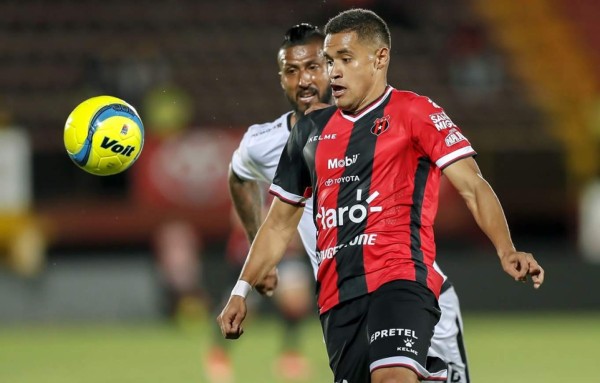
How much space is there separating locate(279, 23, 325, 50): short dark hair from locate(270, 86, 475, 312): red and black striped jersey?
1.00m

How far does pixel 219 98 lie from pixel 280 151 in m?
11.9

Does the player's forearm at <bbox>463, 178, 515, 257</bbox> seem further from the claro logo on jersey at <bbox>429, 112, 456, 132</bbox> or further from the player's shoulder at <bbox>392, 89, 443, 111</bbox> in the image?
the player's shoulder at <bbox>392, 89, 443, 111</bbox>

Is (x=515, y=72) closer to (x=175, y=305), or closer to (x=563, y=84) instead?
(x=563, y=84)

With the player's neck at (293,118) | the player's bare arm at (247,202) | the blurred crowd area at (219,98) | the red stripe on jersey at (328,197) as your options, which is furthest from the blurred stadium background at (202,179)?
the red stripe on jersey at (328,197)

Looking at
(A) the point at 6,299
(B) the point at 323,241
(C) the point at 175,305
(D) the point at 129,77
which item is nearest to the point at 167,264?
(C) the point at 175,305

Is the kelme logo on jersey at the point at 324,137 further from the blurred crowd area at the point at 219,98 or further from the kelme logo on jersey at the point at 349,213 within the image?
the blurred crowd area at the point at 219,98

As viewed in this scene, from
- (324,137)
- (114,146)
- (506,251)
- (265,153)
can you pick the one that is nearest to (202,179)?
(265,153)

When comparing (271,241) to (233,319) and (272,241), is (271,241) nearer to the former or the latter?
(272,241)

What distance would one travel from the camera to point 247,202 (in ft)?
21.1

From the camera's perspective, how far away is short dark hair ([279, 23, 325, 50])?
20.0ft

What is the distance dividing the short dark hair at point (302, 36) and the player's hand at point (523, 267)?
6.63 ft

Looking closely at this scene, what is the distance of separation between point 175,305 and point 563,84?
7.88 m

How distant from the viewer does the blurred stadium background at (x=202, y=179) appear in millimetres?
12703

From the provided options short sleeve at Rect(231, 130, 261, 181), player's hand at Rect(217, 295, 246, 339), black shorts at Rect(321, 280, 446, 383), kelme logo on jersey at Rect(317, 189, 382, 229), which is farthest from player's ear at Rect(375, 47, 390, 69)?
short sleeve at Rect(231, 130, 261, 181)
